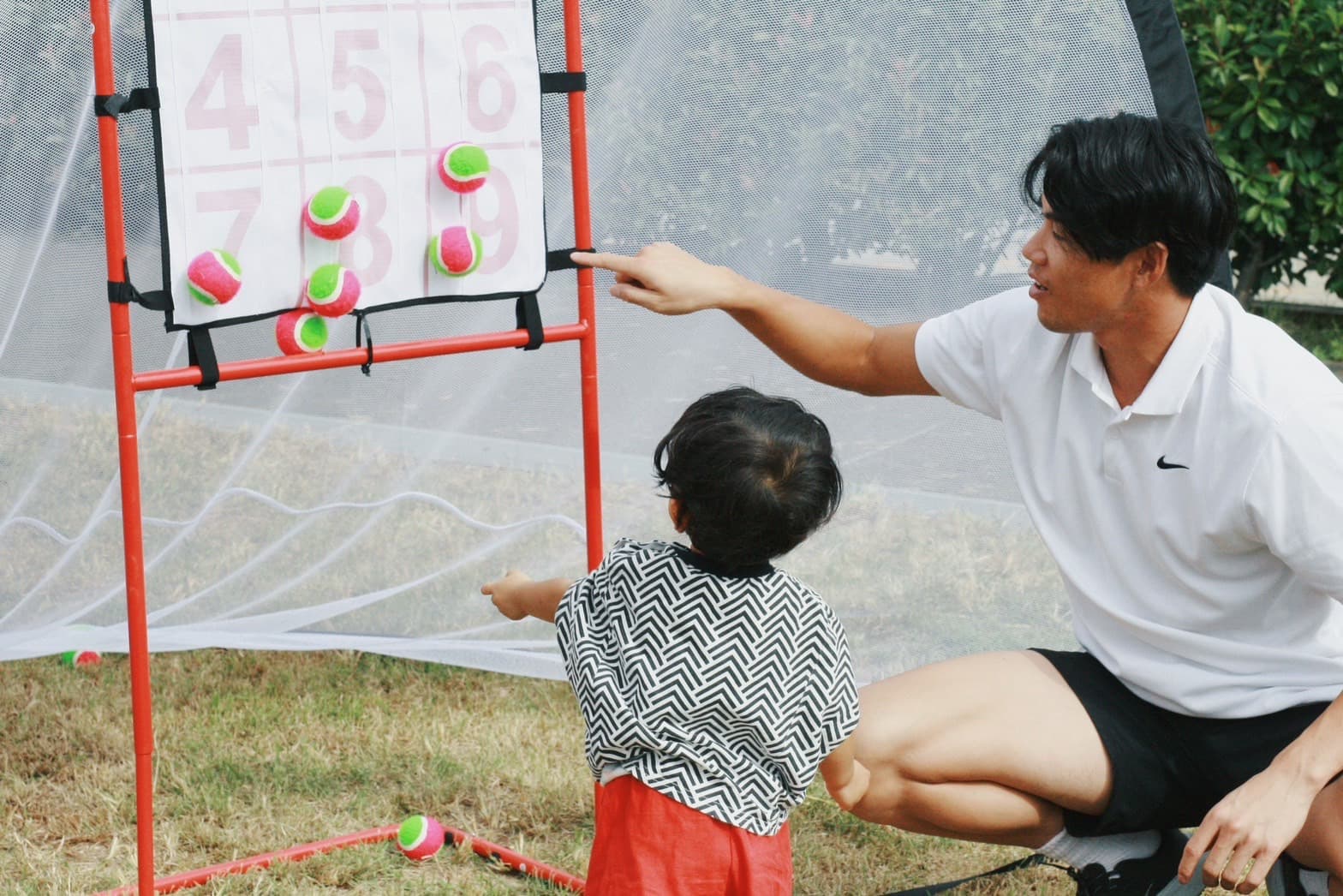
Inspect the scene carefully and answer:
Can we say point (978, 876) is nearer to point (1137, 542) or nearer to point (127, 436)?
point (1137, 542)

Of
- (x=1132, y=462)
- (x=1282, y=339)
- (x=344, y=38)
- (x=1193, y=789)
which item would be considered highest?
(x=344, y=38)

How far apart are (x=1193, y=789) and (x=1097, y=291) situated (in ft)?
2.23

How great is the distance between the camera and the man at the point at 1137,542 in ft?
6.05

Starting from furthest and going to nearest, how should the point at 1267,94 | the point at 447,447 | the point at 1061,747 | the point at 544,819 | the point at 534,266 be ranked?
the point at 1267,94
the point at 447,447
the point at 544,819
the point at 534,266
the point at 1061,747

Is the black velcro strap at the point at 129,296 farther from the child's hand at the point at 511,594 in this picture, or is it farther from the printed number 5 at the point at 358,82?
the child's hand at the point at 511,594

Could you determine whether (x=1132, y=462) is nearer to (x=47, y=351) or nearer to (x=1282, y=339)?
(x=1282, y=339)

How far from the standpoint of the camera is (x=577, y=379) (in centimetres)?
290

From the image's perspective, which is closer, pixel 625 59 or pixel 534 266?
pixel 534 266

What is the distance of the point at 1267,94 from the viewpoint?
5.41 m

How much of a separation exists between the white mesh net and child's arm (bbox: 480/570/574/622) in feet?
2.91

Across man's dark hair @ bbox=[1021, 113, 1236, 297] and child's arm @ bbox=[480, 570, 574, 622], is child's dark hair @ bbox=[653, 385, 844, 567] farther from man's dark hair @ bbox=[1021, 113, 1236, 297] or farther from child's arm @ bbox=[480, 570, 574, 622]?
man's dark hair @ bbox=[1021, 113, 1236, 297]

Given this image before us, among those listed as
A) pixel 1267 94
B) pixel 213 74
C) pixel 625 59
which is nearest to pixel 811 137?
pixel 625 59

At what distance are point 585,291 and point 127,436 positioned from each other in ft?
2.21

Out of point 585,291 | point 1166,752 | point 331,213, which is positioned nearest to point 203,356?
point 331,213
